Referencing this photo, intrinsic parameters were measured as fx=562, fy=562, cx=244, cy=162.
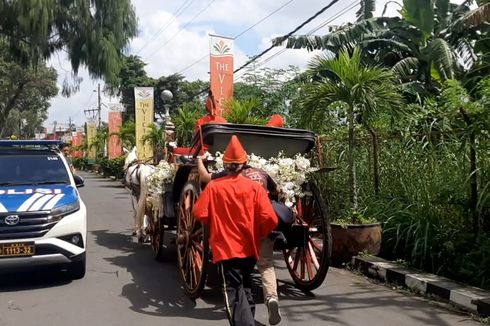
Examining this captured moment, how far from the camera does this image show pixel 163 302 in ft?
20.0

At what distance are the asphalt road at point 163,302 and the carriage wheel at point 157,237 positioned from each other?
0.89 ft

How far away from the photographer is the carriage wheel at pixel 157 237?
8391 mm

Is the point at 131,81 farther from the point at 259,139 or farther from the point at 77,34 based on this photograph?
the point at 259,139

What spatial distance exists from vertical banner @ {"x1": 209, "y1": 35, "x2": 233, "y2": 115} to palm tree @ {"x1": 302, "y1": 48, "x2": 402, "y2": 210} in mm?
6527

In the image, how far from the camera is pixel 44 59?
2202cm

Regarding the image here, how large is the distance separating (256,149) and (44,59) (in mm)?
17692

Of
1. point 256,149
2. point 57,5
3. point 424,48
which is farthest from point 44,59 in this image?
point 256,149

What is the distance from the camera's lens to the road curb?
18.4 ft

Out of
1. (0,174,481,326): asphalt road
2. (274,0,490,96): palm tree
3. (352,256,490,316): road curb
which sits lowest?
(0,174,481,326): asphalt road

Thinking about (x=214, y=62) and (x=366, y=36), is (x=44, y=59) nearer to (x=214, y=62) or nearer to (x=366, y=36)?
(x=214, y=62)

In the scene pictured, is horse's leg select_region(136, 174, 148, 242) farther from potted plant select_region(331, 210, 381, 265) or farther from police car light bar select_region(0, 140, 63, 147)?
potted plant select_region(331, 210, 381, 265)

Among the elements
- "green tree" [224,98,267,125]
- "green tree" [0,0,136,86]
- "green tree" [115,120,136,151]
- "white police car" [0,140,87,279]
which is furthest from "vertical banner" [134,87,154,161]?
"white police car" [0,140,87,279]

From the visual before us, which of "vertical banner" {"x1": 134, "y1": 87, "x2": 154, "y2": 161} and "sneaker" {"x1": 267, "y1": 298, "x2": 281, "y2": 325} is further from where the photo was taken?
"vertical banner" {"x1": 134, "y1": 87, "x2": 154, "y2": 161}

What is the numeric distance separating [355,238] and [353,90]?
2.16 m
